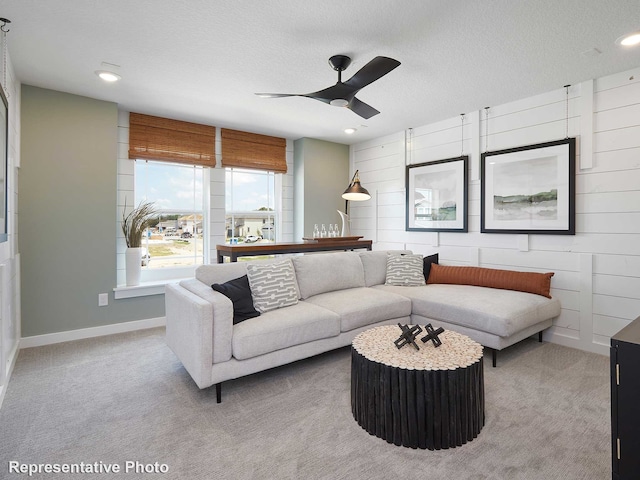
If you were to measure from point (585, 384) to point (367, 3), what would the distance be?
304cm

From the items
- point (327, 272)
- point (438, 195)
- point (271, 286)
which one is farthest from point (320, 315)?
point (438, 195)

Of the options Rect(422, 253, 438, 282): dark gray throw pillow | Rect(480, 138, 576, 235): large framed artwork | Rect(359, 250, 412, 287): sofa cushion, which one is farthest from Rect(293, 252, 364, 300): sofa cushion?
Rect(480, 138, 576, 235): large framed artwork

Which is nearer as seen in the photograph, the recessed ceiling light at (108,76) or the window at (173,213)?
the recessed ceiling light at (108,76)

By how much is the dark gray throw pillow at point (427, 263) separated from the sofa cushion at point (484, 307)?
46 cm

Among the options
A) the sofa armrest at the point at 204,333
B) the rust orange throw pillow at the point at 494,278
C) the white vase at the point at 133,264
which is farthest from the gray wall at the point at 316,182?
the sofa armrest at the point at 204,333

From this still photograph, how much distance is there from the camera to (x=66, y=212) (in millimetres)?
3461

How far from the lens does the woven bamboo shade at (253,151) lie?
4719mm

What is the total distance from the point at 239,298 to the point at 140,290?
196 centimetres

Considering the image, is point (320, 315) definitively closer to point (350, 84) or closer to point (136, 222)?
point (350, 84)

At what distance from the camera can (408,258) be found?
408 centimetres

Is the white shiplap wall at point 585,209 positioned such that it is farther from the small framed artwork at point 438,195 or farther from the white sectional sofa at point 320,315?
the white sectional sofa at point 320,315

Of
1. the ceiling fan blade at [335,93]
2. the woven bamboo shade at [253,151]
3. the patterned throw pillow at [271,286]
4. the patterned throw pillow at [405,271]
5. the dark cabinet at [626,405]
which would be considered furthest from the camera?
the woven bamboo shade at [253,151]

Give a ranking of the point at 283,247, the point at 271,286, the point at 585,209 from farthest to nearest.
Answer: the point at 283,247 < the point at 585,209 < the point at 271,286

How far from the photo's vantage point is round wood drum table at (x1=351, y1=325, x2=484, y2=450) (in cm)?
178
